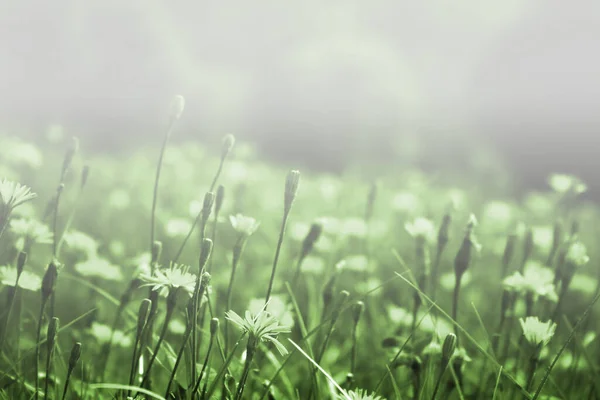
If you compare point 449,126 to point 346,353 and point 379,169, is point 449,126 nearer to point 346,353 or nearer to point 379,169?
point 379,169

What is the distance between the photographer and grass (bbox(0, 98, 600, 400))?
45.5 inches

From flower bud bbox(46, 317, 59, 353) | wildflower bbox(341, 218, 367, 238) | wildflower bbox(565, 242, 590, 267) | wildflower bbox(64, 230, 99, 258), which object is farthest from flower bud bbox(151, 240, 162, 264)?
wildflower bbox(341, 218, 367, 238)

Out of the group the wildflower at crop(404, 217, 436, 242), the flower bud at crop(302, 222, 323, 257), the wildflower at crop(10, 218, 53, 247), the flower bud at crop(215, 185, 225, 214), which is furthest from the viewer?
the wildflower at crop(404, 217, 436, 242)

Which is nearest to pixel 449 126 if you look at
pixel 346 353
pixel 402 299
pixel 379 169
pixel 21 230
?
pixel 379 169

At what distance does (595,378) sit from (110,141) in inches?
268

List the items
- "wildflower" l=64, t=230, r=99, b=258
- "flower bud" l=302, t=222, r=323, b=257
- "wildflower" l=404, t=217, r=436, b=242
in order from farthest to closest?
"wildflower" l=64, t=230, r=99, b=258 < "wildflower" l=404, t=217, r=436, b=242 < "flower bud" l=302, t=222, r=323, b=257

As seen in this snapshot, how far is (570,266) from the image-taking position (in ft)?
5.15

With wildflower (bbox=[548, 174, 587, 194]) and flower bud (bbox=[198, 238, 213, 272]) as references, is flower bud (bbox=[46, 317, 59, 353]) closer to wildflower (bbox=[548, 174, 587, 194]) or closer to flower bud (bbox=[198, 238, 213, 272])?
flower bud (bbox=[198, 238, 213, 272])

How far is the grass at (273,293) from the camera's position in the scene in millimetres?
1156

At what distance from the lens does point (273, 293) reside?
88.7 inches

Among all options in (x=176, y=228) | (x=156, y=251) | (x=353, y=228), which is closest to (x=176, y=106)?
(x=156, y=251)

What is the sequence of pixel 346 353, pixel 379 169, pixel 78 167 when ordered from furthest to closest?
1. pixel 379 169
2. pixel 78 167
3. pixel 346 353

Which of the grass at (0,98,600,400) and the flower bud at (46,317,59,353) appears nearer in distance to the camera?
the flower bud at (46,317,59,353)

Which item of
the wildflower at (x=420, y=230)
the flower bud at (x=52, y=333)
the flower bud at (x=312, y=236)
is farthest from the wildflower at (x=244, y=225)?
the wildflower at (x=420, y=230)
